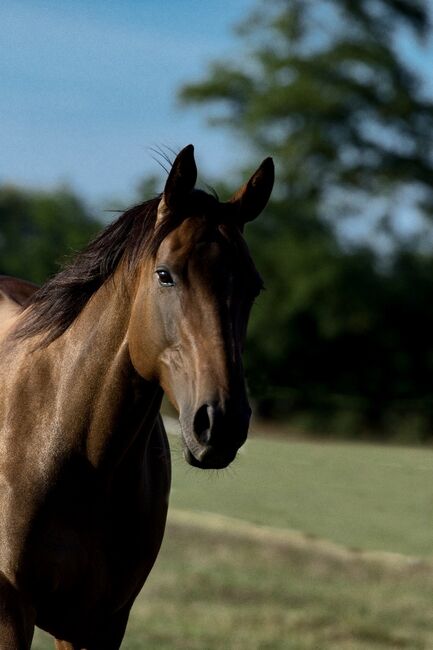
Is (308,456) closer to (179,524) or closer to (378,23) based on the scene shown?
(179,524)

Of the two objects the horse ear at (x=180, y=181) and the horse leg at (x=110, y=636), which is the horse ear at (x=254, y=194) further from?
the horse leg at (x=110, y=636)

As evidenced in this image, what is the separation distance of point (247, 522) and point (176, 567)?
2.80 metres

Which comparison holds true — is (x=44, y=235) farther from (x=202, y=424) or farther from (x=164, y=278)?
(x=202, y=424)

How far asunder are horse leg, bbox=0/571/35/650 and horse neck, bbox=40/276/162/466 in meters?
0.47

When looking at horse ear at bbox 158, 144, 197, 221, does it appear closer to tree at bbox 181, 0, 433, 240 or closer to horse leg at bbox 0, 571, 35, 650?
horse leg at bbox 0, 571, 35, 650

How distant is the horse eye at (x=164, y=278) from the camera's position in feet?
11.1

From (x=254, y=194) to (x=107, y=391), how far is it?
2.53ft

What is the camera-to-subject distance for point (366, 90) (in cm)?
3391

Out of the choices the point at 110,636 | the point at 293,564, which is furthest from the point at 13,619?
the point at 293,564

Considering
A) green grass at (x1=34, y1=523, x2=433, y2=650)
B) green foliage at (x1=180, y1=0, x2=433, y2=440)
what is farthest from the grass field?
green foliage at (x1=180, y1=0, x2=433, y2=440)

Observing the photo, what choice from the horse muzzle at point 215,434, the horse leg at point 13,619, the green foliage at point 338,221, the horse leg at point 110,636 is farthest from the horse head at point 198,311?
the green foliage at point 338,221

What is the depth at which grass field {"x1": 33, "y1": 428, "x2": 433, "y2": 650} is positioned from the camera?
7352 millimetres

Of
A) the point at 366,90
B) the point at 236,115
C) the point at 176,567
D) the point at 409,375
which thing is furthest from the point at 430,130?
the point at 176,567

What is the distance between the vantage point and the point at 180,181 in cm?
350
